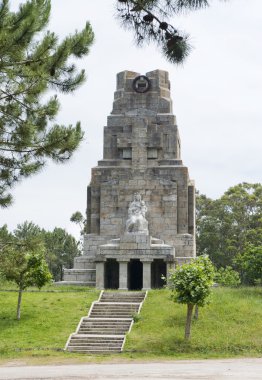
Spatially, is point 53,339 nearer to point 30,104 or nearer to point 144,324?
point 144,324

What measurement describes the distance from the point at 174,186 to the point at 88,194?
598cm

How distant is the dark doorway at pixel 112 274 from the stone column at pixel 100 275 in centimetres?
139

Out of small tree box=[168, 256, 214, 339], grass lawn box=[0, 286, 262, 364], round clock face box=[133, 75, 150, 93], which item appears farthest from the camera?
round clock face box=[133, 75, 150, 93]

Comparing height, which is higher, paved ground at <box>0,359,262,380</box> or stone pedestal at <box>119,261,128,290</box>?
stone pedestal at <box>119,261,128,290</box>

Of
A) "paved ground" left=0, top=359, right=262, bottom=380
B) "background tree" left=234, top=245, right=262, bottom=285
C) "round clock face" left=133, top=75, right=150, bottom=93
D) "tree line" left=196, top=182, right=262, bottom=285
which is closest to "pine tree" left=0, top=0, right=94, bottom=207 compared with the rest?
"paved ground" left=0, top=359, right=262, bottom=380

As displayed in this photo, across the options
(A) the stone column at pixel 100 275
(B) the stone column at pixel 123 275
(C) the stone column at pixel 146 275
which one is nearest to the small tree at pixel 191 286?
(C) the stone column at pixel 146 275

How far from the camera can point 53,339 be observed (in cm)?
Result: 2375

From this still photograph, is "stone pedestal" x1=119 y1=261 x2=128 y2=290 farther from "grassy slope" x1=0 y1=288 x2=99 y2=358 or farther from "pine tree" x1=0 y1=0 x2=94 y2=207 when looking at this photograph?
"pine tree" x1=0 y1=0 x2=94 y2=207

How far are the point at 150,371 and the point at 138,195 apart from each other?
71.8 ft

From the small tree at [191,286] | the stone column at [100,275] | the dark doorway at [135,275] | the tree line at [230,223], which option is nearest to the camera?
the small tree at [191,286]

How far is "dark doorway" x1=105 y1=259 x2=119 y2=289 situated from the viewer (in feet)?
122

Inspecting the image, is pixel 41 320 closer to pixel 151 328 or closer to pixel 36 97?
pixel 151 328

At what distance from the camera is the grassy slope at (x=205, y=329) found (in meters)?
22.5

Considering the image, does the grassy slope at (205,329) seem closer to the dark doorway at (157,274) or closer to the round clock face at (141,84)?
the dark doorway at (157,274)
